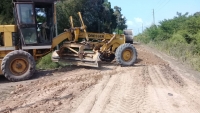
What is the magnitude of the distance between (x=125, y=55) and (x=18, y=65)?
14.8 feet

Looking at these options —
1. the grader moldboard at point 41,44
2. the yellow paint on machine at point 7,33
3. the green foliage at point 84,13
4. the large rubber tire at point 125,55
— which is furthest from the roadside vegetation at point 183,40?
the yellow paint on machine at point 7,33

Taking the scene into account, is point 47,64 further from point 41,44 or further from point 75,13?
point 75,13

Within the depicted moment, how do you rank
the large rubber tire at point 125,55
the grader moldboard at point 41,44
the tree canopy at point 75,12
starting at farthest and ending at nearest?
the tree canopy at point 75,12 → the large rubber tire at point 125,55 → the grader moldboard at point 41,44

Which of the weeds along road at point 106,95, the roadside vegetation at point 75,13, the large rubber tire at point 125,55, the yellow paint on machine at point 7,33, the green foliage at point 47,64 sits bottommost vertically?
the weeds along road at point 106,95

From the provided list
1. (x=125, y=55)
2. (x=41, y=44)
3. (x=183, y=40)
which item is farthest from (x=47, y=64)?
(x=183, y=40)

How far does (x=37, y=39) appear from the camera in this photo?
34.4ft

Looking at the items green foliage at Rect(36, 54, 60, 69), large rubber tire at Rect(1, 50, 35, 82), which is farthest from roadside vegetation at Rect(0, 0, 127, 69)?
large rubber tire at Rect(1, 50, 35, 82)

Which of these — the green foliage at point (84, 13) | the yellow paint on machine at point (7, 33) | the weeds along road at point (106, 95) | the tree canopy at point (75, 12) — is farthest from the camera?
the green foliage at point (84, 13)

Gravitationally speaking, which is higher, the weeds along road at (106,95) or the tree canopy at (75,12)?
the tree canopy at (75,12)

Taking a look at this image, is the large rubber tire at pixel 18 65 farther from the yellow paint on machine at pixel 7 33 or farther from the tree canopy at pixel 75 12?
the tree canopy at pixel 75 12

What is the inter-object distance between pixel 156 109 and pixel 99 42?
680 cm

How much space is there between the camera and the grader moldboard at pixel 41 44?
9.91 m

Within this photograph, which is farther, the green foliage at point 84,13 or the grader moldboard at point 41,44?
the green foliage at point 84,13

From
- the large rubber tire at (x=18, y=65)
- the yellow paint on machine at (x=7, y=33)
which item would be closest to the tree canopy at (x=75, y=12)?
the yellow paint on machine at (x=7, y=33)
